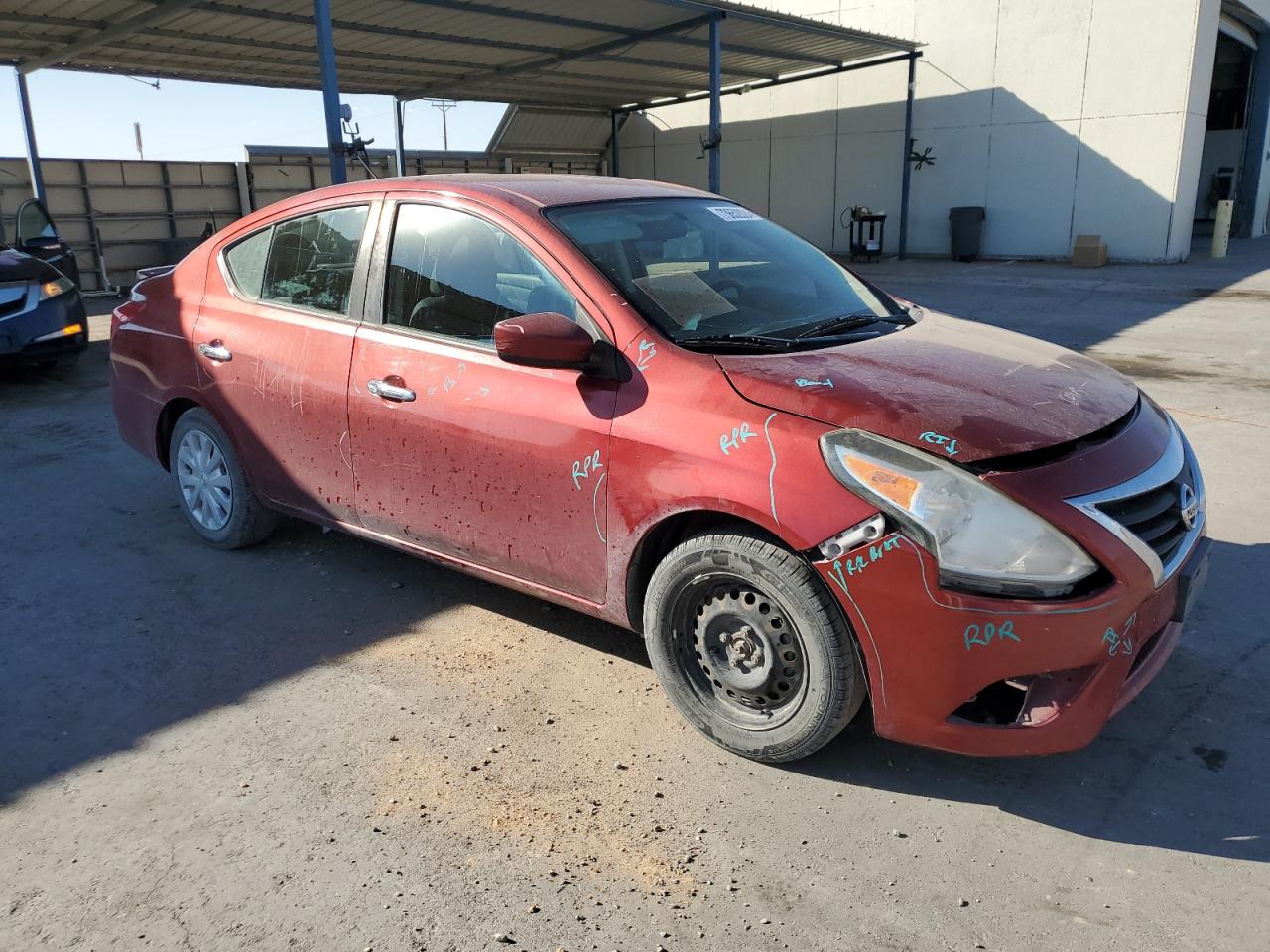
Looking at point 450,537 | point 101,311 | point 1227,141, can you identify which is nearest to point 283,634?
point 450,537

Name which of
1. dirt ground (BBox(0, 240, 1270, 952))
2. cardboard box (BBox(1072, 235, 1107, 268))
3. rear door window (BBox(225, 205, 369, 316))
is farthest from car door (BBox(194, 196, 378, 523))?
cardboard box (BBox(1072, 235, 1107, 268))

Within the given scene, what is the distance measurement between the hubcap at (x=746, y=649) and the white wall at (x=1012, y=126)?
1860 centimetres

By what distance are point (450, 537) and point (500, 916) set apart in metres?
1.56

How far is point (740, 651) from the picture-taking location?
2914mm

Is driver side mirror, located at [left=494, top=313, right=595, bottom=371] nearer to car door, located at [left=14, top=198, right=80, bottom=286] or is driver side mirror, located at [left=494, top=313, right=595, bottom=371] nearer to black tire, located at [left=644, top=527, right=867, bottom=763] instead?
black tire, located at [left=644, top=527, right=867, bottom=763]

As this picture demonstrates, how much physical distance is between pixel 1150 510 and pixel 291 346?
3.21m

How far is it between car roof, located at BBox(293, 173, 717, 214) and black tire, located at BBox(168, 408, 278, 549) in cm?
125

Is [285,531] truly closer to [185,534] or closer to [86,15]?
[185,534]

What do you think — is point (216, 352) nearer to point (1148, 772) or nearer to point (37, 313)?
point (1148, 772)

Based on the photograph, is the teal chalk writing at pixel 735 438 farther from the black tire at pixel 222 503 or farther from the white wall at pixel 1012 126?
the white wall at pixel 1012 126

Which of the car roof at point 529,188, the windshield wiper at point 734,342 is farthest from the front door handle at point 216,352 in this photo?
the windshield wiper at point 734,342

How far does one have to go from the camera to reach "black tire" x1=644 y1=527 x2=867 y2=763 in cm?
267

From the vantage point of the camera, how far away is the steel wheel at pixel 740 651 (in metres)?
2.82

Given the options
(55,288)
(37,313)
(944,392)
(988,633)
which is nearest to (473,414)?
(944,392)
